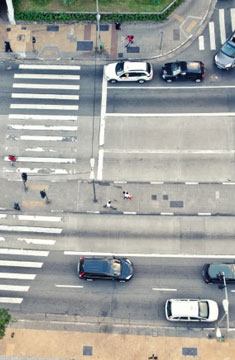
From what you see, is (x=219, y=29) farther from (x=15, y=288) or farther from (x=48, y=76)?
(x=15, y=288)

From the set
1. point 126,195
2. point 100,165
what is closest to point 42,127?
point 100,165

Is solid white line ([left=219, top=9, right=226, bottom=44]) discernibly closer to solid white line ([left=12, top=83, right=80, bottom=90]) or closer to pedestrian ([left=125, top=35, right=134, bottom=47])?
pedestrian ([left=125, top=35, right=134, bottom=47])

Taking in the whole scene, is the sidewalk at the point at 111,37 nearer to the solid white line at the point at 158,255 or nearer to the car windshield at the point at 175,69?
the car windshield at the point at 175,69

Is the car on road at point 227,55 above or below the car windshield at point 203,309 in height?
above

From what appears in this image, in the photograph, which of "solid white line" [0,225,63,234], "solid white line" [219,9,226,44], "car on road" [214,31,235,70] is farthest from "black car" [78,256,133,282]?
"solid white line" [219,9,226,44]

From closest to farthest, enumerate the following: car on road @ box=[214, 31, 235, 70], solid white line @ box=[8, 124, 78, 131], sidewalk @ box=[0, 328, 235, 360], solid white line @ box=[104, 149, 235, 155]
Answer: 1. sidewalk @ box=[0, 328, 235, 360]
2. solid white line @ box=[104, 149, 235, 155]
3. solid white line @ box=[8, 124, 78, 131]
4. car on road @ box=[214, 31, 235, 70]

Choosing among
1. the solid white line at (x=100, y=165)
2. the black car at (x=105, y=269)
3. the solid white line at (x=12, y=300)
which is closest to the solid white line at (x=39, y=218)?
the black car at (x=105, y=269)
